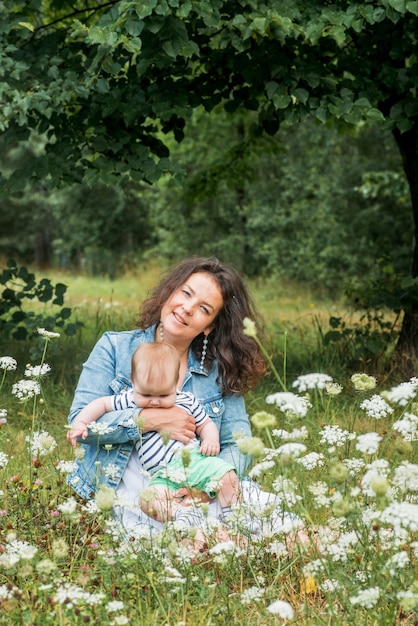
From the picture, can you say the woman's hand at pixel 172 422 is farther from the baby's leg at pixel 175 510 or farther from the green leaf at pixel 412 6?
the green leaf at pixel 412 6

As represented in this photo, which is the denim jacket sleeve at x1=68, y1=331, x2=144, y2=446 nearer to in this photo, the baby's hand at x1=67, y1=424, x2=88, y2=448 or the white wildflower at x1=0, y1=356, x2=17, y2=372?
the baby's hand at x1=67, y1=424, x2=88, y2=448

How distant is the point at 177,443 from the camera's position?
3.27m

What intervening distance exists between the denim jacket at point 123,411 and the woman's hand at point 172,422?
6 centimetres

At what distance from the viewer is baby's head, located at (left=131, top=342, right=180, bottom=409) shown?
3230 mm

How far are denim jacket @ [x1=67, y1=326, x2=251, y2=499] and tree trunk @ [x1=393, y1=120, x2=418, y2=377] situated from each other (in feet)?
7.48

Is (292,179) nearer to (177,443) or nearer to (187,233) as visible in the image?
(187,233)

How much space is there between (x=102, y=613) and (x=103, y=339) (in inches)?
58.9

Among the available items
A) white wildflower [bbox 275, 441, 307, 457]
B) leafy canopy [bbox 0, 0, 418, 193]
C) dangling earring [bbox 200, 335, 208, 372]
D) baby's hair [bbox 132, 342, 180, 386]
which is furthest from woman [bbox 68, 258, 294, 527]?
leafy canopy [bbox 0, 0, 418, 193]

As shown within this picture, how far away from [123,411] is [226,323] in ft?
2.59

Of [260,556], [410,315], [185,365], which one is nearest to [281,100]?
[185,365]

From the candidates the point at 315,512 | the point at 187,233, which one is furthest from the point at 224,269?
the point at 187,233

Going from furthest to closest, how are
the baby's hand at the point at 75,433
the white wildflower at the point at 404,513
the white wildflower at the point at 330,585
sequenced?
the baby's hand at the point at 75,433, the white wildflower at the point at 330,585, the white wildflower at the point at 404,513

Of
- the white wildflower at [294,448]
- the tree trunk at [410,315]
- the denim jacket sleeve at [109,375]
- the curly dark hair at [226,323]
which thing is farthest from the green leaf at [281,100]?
the white wildflower at [294,448]

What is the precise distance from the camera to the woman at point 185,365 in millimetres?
3305
